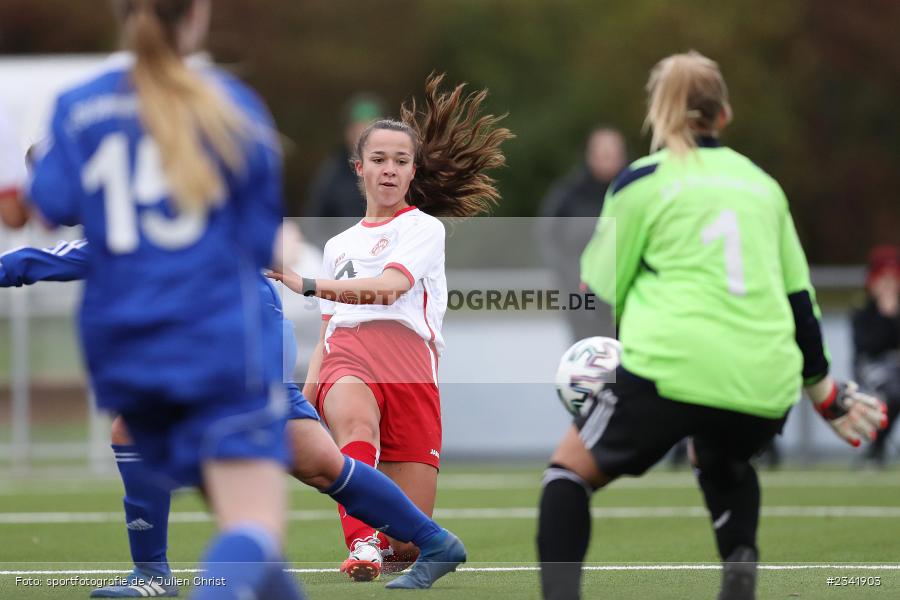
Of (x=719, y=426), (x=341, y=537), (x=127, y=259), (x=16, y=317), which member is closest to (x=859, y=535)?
(x=341, y=537)

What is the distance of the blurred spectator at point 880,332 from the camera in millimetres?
12773

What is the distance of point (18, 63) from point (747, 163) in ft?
44.8

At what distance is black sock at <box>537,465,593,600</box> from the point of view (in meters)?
4.50

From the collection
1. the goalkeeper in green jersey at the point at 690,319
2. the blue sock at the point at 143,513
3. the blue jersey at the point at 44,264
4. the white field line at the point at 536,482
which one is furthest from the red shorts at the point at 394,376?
the white field line at the point at 536,482

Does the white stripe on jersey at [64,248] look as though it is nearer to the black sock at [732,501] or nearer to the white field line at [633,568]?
the white field line at [633,568]

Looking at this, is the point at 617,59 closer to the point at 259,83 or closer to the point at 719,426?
the point at 259,83

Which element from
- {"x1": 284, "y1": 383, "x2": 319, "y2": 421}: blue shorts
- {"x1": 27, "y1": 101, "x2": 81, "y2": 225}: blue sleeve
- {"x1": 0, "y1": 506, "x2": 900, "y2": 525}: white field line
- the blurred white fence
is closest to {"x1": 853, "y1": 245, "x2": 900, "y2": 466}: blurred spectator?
the blurred white fence

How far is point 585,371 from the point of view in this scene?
4.70 m

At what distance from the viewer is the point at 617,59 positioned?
130 feet

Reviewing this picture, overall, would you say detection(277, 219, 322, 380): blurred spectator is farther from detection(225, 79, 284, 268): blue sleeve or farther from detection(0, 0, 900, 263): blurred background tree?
detection(0, 0, 900, 263): blurred background tree

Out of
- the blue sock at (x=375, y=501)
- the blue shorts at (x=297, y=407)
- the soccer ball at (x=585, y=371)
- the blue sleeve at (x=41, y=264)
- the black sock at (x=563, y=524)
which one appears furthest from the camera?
the blue sock at (x=375, y=501)

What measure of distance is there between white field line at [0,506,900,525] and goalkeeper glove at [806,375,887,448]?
4300mm

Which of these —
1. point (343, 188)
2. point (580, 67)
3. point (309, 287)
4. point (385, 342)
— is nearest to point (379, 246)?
point (385, 342)

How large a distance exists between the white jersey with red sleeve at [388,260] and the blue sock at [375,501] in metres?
0.91
